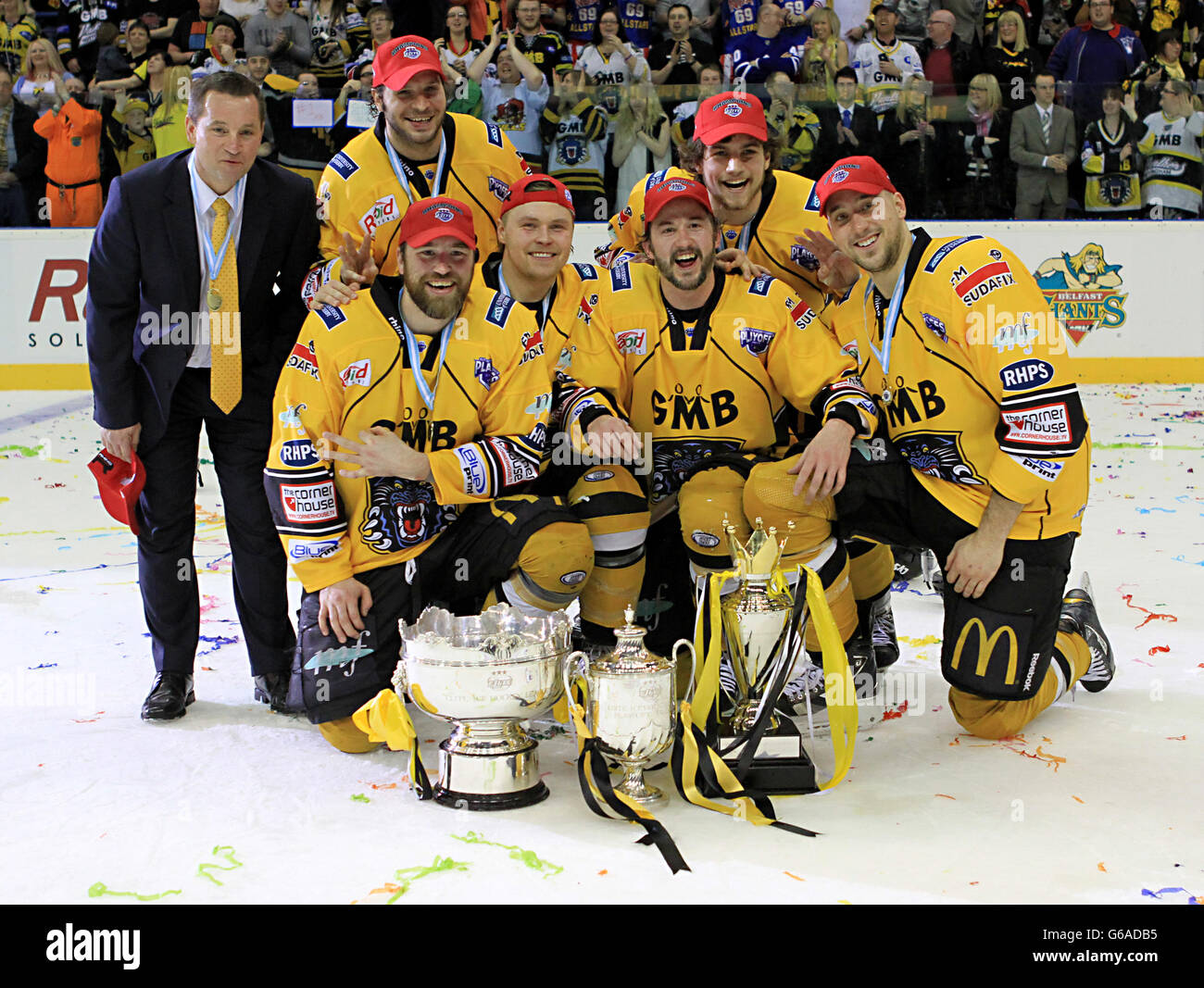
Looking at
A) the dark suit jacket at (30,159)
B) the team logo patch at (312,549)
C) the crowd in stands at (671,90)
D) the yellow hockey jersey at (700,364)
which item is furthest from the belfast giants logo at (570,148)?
the team logo patch at (312,549)

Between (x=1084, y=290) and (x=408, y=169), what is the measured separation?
6656 millimetres

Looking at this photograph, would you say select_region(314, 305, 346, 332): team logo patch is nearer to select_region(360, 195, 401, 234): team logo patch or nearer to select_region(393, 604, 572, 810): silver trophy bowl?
select_region(360, 195, 401, 234): team logo patch

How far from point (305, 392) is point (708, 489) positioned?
3.63 feet

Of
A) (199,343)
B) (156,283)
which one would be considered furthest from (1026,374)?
(156,283)

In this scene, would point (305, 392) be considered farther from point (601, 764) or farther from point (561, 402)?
point (601, 764)

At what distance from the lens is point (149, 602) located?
3703 millimetres

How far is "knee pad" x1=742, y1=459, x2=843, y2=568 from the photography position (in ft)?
11.1

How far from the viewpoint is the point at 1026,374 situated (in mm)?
3152

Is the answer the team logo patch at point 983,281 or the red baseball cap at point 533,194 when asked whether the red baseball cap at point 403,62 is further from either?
the team logo patch at point 983,281

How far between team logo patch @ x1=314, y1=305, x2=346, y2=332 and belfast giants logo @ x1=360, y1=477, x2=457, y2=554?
16.6 inches

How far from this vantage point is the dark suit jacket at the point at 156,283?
139 inches

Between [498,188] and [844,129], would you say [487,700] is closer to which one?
[498,188]

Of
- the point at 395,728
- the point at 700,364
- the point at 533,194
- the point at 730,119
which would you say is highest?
the point at 730,119
